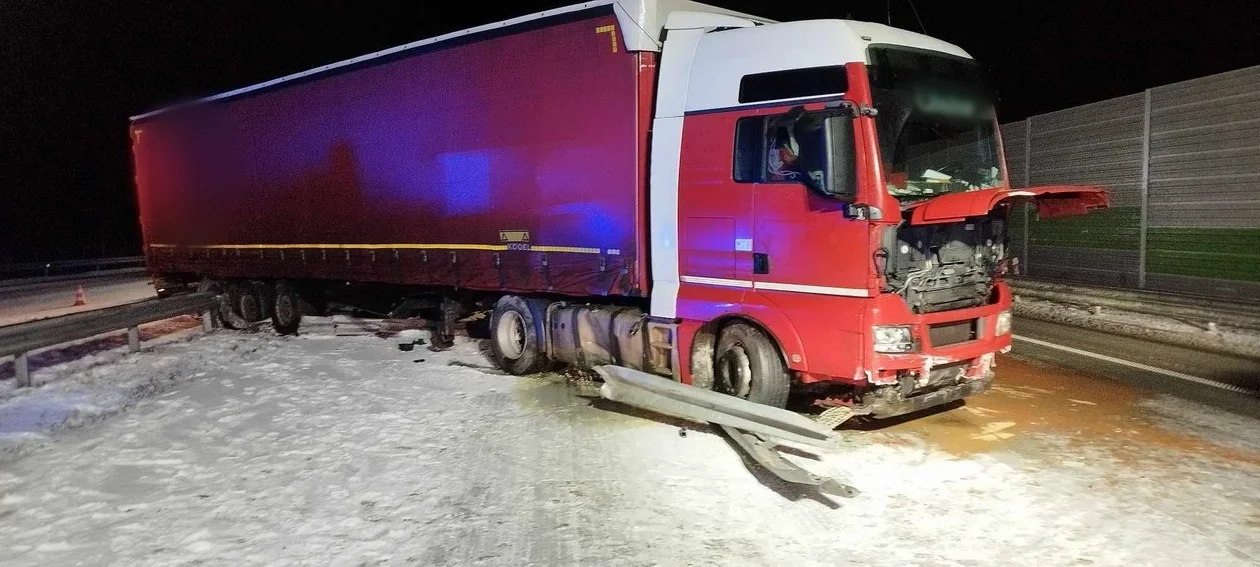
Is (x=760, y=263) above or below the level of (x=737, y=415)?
above

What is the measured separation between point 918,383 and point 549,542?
10.4 ft

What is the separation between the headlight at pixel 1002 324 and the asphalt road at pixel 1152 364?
2207mm

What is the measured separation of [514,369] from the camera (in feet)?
30.4

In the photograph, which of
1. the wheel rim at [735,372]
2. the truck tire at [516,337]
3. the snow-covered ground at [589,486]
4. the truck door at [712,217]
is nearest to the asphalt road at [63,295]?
the snow-covered ground at [589,486]

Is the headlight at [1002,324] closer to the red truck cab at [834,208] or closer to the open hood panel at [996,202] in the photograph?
the red truck cab at [834,208]

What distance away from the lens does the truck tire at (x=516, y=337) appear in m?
9.11

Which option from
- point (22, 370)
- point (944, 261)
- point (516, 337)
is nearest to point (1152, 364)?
point (944, 261)

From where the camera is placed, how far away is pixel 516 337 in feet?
30.8

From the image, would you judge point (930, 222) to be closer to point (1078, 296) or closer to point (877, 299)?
point (877, 299)

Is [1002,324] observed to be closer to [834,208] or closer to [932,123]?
[932,123]

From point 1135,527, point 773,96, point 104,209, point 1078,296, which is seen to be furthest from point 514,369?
point 104,209

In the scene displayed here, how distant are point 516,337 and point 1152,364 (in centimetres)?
723

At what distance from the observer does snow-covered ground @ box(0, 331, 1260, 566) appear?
4449 mm

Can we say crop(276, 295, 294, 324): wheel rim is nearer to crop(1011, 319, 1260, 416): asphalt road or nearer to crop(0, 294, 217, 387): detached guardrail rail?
crop(0, 294, 217, 387): detached guardrail rail
